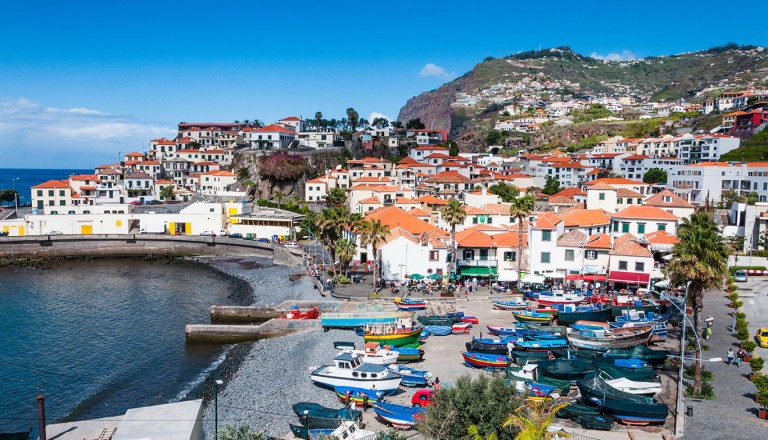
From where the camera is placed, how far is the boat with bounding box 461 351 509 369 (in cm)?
3300

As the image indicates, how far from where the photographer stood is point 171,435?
20.6 metres

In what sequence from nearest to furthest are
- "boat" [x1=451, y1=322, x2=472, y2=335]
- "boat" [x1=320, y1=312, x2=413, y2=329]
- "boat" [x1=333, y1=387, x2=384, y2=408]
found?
"boat" [x1=333, y1=387, x2=384, y2=408], "boat" [x1=451, y1=322, x2=472, y2=335], "boat" [x1=320, y1=312, x2=413, y2=329]

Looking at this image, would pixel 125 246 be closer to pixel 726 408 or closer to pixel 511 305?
pixel 511 305

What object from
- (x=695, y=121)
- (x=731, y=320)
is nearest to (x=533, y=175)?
(x=695, y=121)

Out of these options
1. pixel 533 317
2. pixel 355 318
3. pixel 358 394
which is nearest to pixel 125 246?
pixel 355 318

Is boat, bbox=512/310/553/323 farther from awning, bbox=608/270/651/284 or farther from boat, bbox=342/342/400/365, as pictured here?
boat, bbox=342/342/400/365

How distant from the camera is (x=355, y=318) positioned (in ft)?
141

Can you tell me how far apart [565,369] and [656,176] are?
273 ft

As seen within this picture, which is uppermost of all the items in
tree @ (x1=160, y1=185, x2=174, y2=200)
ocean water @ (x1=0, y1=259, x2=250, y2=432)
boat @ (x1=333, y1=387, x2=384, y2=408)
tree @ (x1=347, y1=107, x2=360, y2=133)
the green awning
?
tree @ (x1=347, y1=107, x2=360, y2=133)

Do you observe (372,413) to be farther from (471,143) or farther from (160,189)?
(471,143)

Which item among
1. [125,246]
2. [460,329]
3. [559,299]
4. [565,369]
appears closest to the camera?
[565,369]

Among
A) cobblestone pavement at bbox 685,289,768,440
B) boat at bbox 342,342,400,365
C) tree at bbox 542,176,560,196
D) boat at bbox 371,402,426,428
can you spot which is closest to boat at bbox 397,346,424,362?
boat at bbox 342,342,400,365

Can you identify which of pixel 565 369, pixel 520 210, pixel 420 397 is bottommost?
pixel 420 397

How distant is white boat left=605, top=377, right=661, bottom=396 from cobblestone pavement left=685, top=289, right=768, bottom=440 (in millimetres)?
1519
